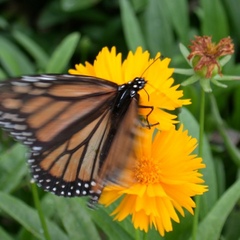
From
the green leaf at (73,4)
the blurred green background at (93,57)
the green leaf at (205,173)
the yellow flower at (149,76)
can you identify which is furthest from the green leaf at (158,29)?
the yellow flower at (149,76)

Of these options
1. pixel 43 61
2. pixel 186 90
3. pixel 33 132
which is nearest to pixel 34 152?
pixel 33 132

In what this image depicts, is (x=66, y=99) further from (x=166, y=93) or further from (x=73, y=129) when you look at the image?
(x=166, y=93)

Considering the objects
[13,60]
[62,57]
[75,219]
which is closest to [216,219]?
[75,219]

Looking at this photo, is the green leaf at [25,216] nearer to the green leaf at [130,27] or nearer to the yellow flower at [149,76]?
the yellow flower at [149,76]

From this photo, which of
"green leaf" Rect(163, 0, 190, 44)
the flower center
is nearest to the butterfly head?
the flower center

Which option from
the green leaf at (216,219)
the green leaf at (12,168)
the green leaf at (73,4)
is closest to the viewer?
the green leaf at (216,219)

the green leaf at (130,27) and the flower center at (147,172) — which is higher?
the green leaf at (130,27)
